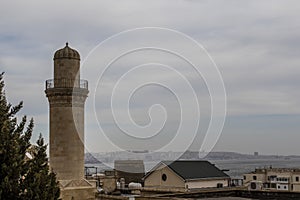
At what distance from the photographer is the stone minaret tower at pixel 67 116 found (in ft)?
93.9

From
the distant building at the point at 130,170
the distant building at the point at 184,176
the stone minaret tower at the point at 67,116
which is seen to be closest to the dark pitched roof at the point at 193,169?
the distant building at the point at 184,176

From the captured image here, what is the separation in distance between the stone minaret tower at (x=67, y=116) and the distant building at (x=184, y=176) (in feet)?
45.6

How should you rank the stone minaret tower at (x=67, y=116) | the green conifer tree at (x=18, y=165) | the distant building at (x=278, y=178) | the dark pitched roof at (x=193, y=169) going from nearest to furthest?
1. the green conifer tree at (x=18, y=165)
2. the stone minaret tower at (x=67, y=116)
3. the dark pitched roof at (x=193, y=169)
4. the distant building at (x=278, y=178)

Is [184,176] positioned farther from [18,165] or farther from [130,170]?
[18,165]

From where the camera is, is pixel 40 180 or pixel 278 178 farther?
pixel 278 178

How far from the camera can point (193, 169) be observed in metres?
43.8

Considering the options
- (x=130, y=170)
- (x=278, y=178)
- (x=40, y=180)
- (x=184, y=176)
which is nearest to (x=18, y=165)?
(x=40, y=180)

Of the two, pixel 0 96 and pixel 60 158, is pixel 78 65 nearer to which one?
pixel 60 158

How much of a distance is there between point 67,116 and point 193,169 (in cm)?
1773

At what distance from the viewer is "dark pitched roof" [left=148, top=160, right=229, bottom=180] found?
4225 cm

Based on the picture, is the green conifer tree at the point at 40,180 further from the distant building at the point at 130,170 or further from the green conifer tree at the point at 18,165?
the distant building at the point at 130,170

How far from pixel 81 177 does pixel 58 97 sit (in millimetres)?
4659

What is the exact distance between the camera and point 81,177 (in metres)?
28.9

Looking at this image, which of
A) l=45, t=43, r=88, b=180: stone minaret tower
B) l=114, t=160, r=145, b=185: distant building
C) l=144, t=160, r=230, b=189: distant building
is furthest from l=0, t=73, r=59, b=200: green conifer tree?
l=114, t=160, r=145, b=185: distant building
